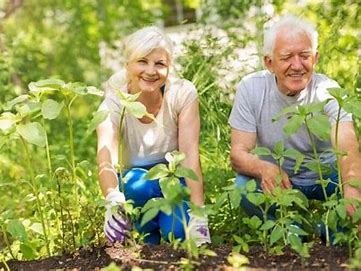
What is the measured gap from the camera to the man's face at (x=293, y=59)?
345 cm

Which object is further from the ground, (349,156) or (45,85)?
(45,85)

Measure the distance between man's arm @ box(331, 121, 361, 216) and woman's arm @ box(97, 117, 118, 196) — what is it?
0.89 m

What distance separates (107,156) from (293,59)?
87cm

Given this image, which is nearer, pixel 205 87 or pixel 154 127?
pixel 154 127

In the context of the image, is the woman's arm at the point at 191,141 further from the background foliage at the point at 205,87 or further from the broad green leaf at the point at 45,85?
the broad green leaf at the point at 45,85

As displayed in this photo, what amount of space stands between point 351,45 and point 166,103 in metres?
1.53

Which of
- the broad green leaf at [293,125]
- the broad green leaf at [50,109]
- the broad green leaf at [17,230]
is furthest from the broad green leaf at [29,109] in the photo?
the broad green leaf at [293,125]

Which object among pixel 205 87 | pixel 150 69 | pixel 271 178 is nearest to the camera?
pixel 271 178

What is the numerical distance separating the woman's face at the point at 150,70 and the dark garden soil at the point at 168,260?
80 cm

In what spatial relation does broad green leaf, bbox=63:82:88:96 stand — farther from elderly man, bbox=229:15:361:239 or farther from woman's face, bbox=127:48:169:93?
elderly man, bbox=229:15:361:239

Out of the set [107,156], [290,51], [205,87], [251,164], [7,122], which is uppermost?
[290,51]

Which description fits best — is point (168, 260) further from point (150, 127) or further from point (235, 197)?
point (150, 127)

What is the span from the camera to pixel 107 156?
3359 millimetres

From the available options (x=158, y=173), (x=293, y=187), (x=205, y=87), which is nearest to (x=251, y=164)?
(x=293, y=187)
